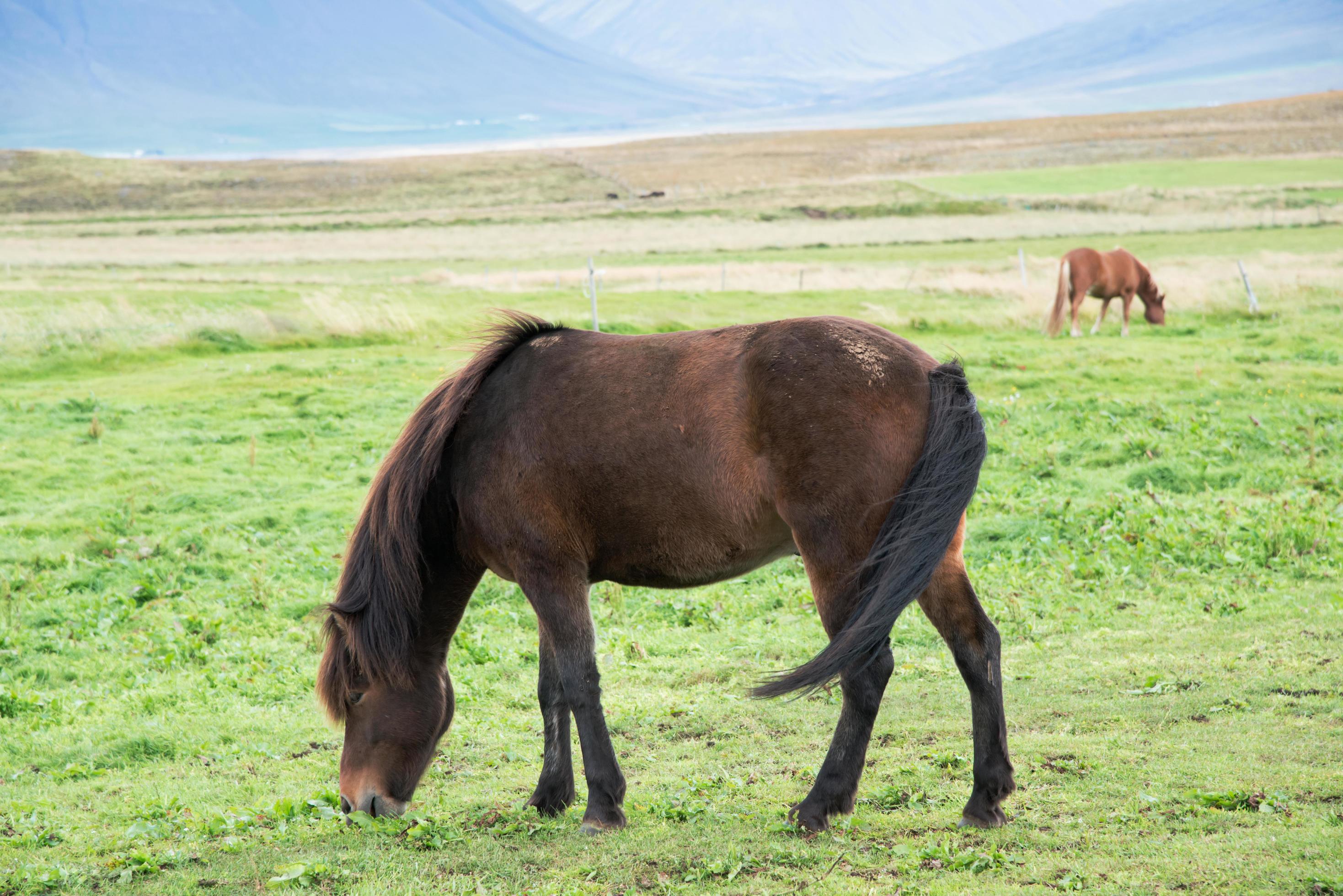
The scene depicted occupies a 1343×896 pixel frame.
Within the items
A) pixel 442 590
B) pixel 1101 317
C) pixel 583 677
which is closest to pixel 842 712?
pixel 583 677

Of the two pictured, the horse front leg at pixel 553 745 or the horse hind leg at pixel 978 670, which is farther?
the horse front leg at pixel 553 745

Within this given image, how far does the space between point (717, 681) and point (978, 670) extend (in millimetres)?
2714

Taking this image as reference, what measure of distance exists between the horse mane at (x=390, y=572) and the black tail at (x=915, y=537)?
176 cm

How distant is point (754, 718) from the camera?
619cm

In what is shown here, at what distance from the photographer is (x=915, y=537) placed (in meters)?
4.26

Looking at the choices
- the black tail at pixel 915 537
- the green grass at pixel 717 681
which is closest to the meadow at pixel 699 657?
the green grass at pixel 717 681

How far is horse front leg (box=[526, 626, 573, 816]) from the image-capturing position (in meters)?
4.94

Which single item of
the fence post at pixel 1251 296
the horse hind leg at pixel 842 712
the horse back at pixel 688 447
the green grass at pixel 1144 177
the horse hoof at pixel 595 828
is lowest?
the horse hoof at pixel 595 828

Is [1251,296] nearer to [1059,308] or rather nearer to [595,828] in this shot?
[1059,308]

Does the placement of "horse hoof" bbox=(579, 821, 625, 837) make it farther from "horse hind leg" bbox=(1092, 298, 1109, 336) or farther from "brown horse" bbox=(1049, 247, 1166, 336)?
"horse hind leg" bbox=(1092, 298, 1109, 336)

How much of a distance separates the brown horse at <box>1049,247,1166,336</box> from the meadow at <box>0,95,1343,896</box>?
5.40 ft

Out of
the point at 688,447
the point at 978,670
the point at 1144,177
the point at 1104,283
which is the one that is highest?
the point at 1144,177

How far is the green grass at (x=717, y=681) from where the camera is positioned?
13.7 ft

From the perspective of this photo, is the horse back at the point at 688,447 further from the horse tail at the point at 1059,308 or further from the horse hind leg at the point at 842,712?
the horse tail at the point at 1059,308
